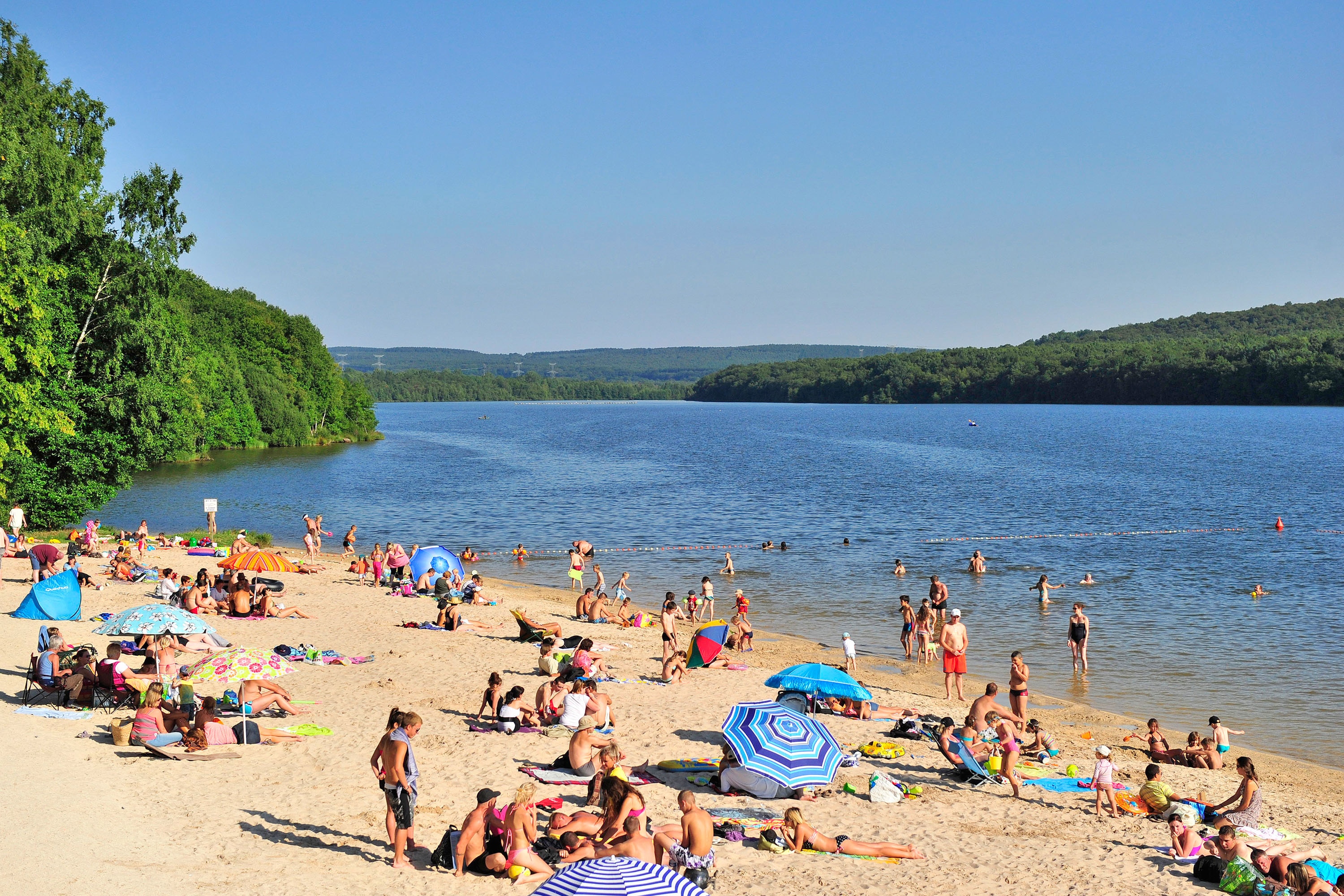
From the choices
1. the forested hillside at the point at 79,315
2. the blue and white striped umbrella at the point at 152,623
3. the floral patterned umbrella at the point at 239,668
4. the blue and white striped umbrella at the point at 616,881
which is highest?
the forested hillside at the point at 79,315

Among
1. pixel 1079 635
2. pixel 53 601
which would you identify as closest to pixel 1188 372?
pixel 1079 635

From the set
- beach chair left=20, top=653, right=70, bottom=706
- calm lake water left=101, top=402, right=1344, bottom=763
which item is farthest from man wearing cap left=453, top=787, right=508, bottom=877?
calm lake water left=101, top=402, right=1344, bottom=763

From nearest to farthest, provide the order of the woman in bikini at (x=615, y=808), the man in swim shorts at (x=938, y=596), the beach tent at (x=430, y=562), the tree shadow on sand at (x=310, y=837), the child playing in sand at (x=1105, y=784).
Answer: the woman in bikini at (x=615, y=808), the tree shadow on sand at (x=310, y=837), the child playing in sand at (x=1105, y=784), the man in swim shorts at (x=938, y=596), the beach tent at (x=430, y=562)

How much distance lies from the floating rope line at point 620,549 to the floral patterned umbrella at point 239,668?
19892mm

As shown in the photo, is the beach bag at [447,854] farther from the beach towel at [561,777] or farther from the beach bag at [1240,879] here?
the beach bag at [1240,879]

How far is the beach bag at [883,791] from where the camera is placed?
11797mm

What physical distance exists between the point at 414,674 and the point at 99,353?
20.0 meters

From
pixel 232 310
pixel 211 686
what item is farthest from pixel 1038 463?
pixel 232 310

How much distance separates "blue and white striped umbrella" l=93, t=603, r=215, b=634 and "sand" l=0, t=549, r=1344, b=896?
150 centimetres

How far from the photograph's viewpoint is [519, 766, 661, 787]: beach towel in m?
11.8

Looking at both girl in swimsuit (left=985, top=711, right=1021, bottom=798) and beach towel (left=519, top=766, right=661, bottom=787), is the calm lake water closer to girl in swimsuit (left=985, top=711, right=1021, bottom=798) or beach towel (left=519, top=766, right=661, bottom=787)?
girl in swimsuit (left=985, top=711, right=1021, bottom=798)

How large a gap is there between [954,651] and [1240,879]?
24.7 ft

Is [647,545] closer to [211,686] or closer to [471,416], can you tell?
[211,686]

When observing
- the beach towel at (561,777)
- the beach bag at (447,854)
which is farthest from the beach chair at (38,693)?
the beach bag at (447,854)
